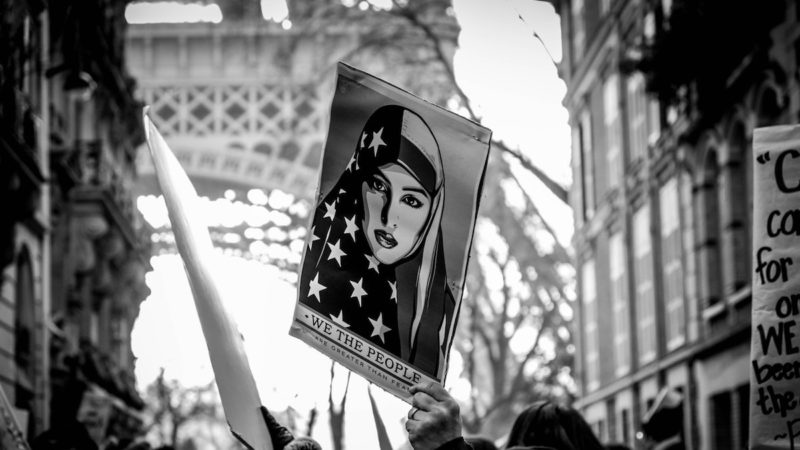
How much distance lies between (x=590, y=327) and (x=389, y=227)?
29.1 meters

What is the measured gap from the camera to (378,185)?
12.9 feet

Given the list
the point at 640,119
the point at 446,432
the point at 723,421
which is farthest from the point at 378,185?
the point at 640,119

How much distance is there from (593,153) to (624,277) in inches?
163

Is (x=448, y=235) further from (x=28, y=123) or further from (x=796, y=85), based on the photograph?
(x=28, y=123)

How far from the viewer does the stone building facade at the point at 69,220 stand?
37.2 ft

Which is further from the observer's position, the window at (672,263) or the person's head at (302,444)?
the window at (672,263)

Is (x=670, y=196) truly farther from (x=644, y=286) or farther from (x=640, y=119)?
(x=644, y=286)

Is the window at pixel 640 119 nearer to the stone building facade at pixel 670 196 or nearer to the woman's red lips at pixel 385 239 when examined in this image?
the stone building facade at pixel 670 196

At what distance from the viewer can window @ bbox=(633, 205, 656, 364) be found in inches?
1002

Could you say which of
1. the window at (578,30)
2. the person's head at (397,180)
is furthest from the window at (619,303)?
the person's head at (397,180)

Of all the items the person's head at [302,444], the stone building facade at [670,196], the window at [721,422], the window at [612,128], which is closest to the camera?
the person's head at [302,444]

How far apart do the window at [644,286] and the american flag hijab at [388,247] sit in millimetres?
21458

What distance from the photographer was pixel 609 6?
27922mm

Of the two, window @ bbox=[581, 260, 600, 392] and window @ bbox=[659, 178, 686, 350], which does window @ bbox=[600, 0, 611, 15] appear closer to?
window @ bbox=[659, 178, 686, 350]
